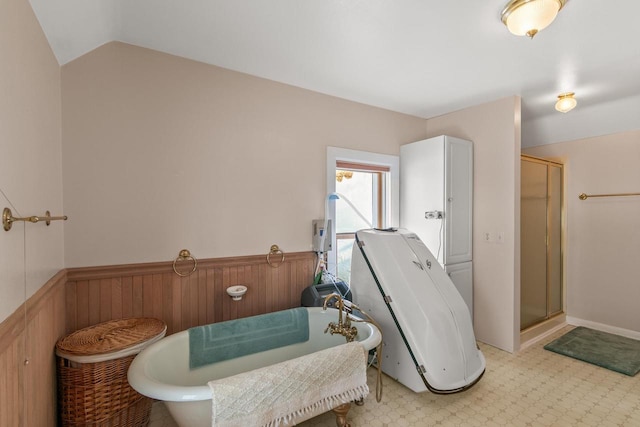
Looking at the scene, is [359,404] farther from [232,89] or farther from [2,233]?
[232,89]

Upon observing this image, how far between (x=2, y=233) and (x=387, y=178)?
302 centimetres

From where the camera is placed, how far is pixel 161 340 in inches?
68.2

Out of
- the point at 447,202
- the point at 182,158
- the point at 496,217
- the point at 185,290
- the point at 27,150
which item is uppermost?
the point at 182,158

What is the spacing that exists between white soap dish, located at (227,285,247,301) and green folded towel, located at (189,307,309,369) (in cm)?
18

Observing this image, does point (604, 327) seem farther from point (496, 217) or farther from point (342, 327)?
point (342, 327)

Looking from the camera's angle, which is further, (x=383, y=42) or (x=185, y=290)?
(x=185, y=290)

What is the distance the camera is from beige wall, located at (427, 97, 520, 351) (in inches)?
111

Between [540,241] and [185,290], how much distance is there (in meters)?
3.55

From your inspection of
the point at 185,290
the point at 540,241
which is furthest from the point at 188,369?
the point at 540,241

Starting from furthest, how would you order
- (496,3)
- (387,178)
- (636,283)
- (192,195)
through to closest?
1. (387,178)
2. (636,283)
3. (192,195)
4. (496,3)

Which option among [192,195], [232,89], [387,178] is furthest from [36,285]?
[387,178]

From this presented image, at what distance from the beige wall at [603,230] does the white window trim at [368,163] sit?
207 cm

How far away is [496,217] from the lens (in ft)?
9.68

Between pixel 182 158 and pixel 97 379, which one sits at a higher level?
pixel 182 158
